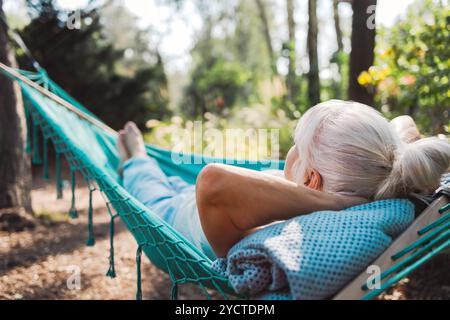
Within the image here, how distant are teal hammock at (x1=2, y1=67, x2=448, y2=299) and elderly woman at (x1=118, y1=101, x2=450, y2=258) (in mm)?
122

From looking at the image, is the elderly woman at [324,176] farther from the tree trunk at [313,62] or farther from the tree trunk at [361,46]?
the tree trunk at [313,62]

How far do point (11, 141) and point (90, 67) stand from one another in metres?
3.16

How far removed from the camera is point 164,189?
5.92ft

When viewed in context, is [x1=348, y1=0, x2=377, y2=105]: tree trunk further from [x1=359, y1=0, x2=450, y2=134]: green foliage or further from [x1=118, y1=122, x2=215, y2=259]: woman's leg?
[x1=118, y1=122, x2=215, y2=259]: woman's leg

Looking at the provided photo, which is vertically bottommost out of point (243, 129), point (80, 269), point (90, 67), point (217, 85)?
point (80, 269)

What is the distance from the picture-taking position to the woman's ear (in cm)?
99

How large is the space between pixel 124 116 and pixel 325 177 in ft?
16.6

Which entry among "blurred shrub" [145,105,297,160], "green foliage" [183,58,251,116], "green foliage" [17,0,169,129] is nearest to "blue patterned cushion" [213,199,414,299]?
"blurred shrub" [145,105,297,160]

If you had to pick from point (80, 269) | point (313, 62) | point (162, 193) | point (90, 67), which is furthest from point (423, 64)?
point (90, 67)

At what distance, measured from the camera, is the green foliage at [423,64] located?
6.79 feet

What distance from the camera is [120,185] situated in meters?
1.79

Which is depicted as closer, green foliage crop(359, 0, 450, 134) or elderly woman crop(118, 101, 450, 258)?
elderly woman crop(118, 101, 450, 258)

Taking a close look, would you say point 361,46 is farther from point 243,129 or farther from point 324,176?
point 243,129

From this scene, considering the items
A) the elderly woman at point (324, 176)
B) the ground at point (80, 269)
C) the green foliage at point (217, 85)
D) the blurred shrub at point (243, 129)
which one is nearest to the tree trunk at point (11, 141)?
the ground at point (80, 269)
